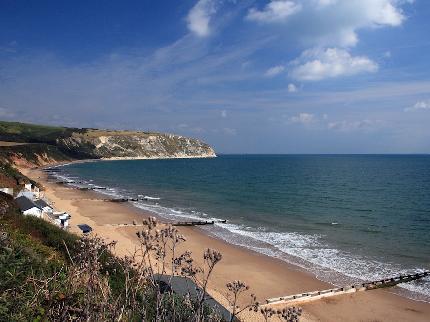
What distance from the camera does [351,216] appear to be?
46562 mm

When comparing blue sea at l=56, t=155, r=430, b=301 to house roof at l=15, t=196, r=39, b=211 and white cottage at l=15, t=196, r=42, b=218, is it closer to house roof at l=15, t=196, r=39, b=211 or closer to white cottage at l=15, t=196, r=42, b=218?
white cottage at l=15, t=196, r=42, b=218

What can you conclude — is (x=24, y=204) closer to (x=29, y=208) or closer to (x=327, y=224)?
(x=29, y=208)

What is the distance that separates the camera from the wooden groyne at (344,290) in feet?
68.4

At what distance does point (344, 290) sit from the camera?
882 inches

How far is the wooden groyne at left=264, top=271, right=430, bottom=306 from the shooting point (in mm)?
20850

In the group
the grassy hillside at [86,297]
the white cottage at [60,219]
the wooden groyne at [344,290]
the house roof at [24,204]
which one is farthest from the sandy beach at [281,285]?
the grassy hillside at [86,297]

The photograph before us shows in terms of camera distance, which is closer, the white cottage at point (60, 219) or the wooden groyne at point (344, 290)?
the wooden groyne at point (344, 290)

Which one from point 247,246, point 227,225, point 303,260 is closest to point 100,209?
point 227,225

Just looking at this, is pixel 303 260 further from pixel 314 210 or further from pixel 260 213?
pixel 314 210

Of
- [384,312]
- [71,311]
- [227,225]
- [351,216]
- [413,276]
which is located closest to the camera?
[71,311]

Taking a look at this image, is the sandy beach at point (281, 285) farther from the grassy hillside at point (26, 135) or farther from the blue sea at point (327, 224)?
the grassy hillside at point (26, 135)

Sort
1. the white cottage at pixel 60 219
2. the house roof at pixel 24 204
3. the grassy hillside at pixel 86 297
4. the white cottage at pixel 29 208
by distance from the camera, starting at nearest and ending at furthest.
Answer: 1. the grassy hillside at pixel 86 297
2. the white cottage at pixel 29 208
3. the house roof at pixel 24 204
4. the white cottage at pixel 60 219

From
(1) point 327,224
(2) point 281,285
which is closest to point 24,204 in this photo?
(2) point 281,285

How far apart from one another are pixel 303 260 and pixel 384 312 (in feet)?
27.9
